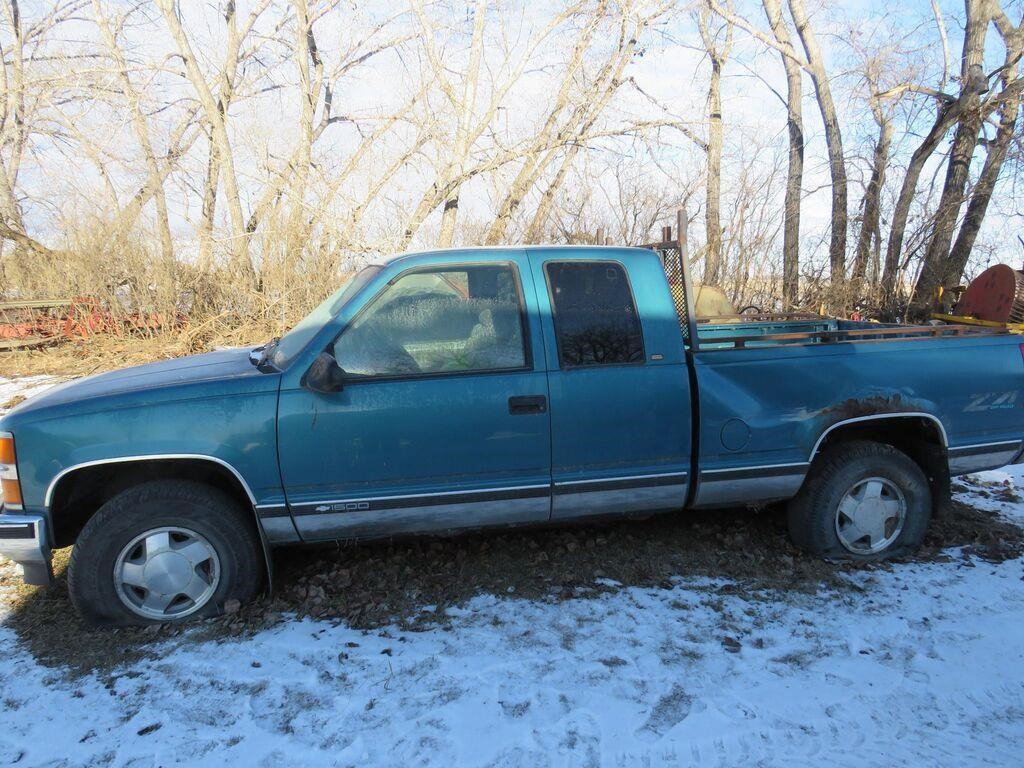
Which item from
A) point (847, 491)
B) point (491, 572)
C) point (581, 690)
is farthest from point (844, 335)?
point (581, 690)

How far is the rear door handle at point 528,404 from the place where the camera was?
341 cm

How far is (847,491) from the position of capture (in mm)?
3900

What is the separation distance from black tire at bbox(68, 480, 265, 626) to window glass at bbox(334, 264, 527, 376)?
3.14 ft

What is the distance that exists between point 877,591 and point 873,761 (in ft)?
4.52

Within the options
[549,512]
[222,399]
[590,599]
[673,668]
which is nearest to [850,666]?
[673,668]

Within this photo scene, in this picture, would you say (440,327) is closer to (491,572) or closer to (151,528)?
(491,572)

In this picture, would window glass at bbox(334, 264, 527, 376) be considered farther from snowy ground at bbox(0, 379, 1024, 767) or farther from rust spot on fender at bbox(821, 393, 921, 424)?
rust spot on fender at bbox(821, 393, 921, 424)

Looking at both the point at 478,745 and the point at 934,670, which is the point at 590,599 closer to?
the point at 478,745

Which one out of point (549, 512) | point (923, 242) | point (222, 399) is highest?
point (923, 242)

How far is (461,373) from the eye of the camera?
340 cm

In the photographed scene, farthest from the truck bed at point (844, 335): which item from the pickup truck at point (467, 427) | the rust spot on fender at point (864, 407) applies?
the rust spot on fender at point (864, 407)

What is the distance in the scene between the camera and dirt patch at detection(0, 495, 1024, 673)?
3375 mm

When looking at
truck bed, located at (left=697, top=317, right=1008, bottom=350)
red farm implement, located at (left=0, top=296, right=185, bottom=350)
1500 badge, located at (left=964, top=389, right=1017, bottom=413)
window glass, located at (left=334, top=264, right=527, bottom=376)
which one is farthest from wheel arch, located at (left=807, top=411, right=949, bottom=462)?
red farm implement, located at (left=0, top=296, right=185, bottom=350)

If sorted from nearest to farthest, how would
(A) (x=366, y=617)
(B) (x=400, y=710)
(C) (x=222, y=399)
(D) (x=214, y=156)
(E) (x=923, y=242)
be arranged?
(B) (x=400, y=710)
(C) (x=222, y=399)
(A) (x=366, y=617)
(E) (x=923, y=242)
(D) (x=214, y=156)
